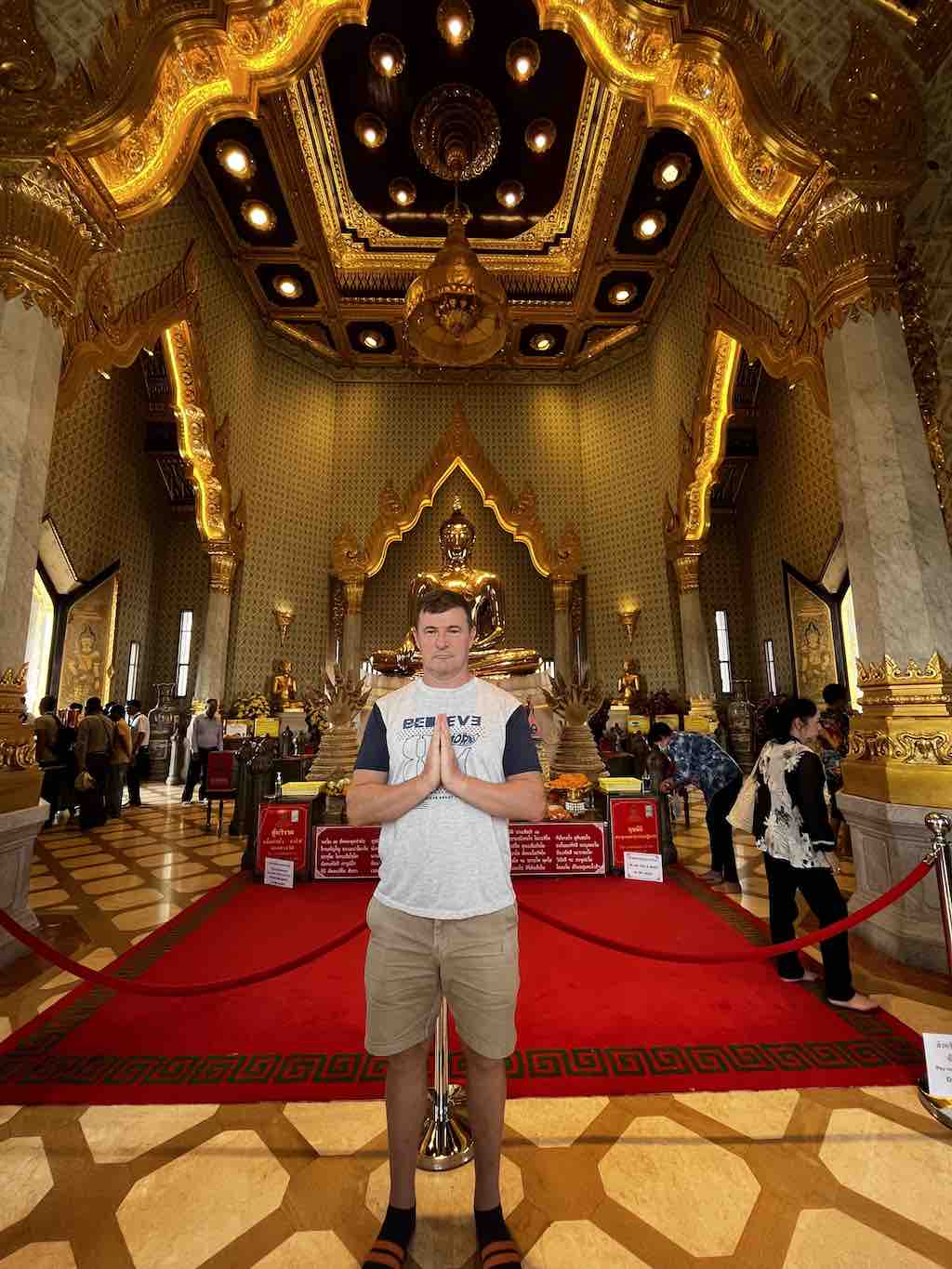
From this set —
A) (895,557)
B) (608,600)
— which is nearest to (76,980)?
(895,557)

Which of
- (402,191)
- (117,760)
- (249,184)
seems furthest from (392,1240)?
(402,191)

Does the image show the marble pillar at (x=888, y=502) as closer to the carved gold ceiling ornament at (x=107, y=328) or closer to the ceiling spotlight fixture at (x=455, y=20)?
the carved gold ceiling ornament at (x=107, y=328)

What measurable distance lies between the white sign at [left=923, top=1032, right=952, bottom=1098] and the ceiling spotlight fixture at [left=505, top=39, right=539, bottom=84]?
37.0 ft

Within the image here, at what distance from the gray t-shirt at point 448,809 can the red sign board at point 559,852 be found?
10.3ft

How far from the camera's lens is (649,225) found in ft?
33.4

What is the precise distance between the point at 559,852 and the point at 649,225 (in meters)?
10.8

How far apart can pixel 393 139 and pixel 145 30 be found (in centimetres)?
733

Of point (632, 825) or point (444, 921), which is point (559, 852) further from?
point (444, 921)

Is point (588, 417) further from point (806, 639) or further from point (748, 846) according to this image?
point (748, 846)

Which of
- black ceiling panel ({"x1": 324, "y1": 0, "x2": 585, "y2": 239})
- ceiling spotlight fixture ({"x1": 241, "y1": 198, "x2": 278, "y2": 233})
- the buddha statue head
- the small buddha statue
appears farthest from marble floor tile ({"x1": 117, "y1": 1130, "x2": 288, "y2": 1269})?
ceiling spotlight fixture ({"x1": 241, "y1": 198, "x2": 278, "y2": 233})

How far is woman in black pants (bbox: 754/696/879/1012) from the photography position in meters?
2.44

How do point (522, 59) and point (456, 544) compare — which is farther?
point (456, 544)

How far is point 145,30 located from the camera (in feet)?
11.7

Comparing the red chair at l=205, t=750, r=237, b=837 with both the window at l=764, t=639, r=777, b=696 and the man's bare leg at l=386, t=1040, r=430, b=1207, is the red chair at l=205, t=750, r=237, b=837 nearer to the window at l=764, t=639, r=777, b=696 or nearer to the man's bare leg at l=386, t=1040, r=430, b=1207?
the man's bare leg at l=386, t=1040, r=430, b=1207
